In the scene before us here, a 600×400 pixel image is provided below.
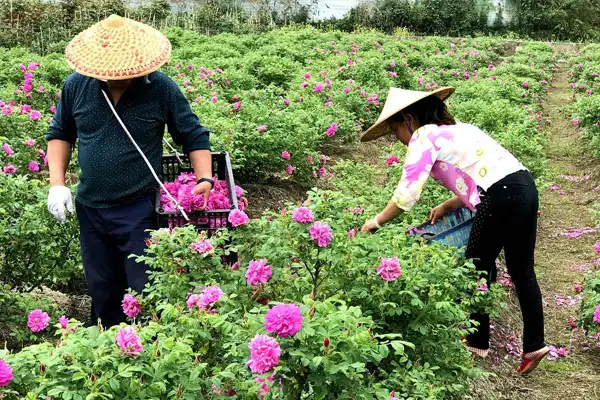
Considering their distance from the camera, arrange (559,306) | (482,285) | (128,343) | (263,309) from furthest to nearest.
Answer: (559,306)
(482,285)
(263,309)
(128,343)

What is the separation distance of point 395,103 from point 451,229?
2.34 ft

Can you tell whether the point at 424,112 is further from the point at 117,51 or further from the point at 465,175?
the point at 117,51

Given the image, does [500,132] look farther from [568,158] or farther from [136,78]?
[136,78]

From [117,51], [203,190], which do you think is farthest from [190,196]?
[117,51]

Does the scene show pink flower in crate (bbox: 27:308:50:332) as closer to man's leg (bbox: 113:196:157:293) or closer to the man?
the man

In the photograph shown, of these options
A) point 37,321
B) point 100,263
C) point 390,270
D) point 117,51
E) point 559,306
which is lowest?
point 559,306

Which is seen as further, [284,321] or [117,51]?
[117,51]

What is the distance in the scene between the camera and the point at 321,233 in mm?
2559

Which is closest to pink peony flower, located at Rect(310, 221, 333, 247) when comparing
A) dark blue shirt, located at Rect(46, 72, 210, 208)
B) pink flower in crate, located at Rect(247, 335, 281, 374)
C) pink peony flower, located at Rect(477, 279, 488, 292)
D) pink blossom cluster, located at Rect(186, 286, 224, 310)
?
pink blossom cluster, located at Rect(186, 286, 224, 310)

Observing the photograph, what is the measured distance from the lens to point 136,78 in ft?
10.2

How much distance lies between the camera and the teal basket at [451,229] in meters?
3.50

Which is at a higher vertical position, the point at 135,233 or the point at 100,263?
the point at 135,233

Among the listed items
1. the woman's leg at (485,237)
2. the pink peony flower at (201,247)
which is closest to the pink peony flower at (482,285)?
the woman's leg at (485,237)

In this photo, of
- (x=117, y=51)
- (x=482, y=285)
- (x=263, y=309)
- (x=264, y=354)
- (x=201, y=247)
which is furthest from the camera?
(x=482, y=285)
